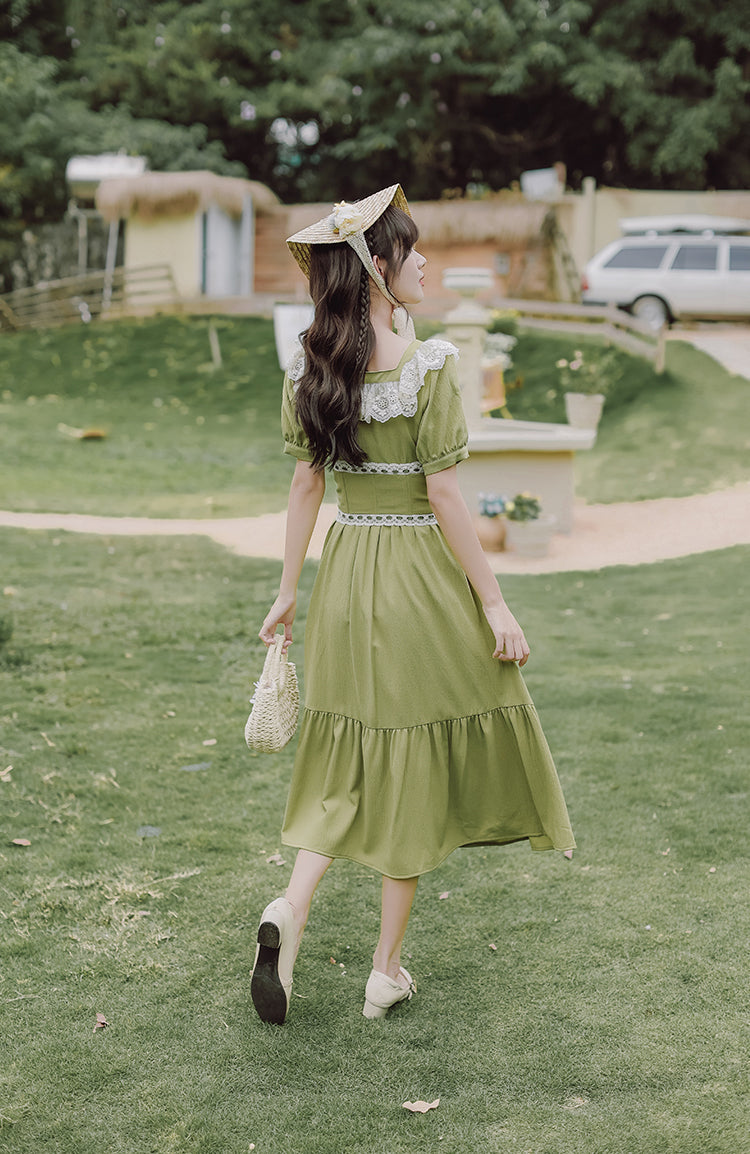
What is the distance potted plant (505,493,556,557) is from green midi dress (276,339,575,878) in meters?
5.80

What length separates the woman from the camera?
2346 mm

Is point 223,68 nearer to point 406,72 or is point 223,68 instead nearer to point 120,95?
point 120,95

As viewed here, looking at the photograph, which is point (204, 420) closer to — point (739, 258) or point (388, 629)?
point (739, 258)

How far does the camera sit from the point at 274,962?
2430mm

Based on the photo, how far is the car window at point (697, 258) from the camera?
16188mm

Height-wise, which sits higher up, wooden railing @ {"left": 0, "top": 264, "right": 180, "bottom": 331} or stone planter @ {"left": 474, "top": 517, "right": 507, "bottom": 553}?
stone planter @ {"left": 474, "top": 517, "right": 507, "bottom": 553}

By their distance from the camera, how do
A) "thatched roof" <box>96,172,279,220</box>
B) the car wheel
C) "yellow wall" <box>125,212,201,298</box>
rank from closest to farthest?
the car wheel → "thatched roof" <box>96,172,279,220</box> → "yellow wall" <box>125,212,201,298</box>

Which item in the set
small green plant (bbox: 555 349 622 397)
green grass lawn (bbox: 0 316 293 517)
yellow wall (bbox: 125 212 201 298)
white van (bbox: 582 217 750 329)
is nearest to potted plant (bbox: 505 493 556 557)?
green grass lawn (bbox: 0 316 293 517)

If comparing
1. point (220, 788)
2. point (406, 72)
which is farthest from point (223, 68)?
point (220, 788)

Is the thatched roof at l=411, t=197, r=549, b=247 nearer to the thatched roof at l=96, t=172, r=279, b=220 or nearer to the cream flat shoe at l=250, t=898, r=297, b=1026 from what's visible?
the thatched roof at l=96, t=172, r=279, b=220

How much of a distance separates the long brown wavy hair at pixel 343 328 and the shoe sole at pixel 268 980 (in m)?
1.05

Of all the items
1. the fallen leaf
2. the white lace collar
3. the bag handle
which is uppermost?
the white lace collar

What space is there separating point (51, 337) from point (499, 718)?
58.2 feet

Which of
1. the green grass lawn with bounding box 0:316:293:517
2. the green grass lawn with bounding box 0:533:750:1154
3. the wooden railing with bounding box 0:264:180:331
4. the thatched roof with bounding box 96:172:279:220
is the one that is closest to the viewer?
the green grass lawn with bounding box 0:533:750:1154
